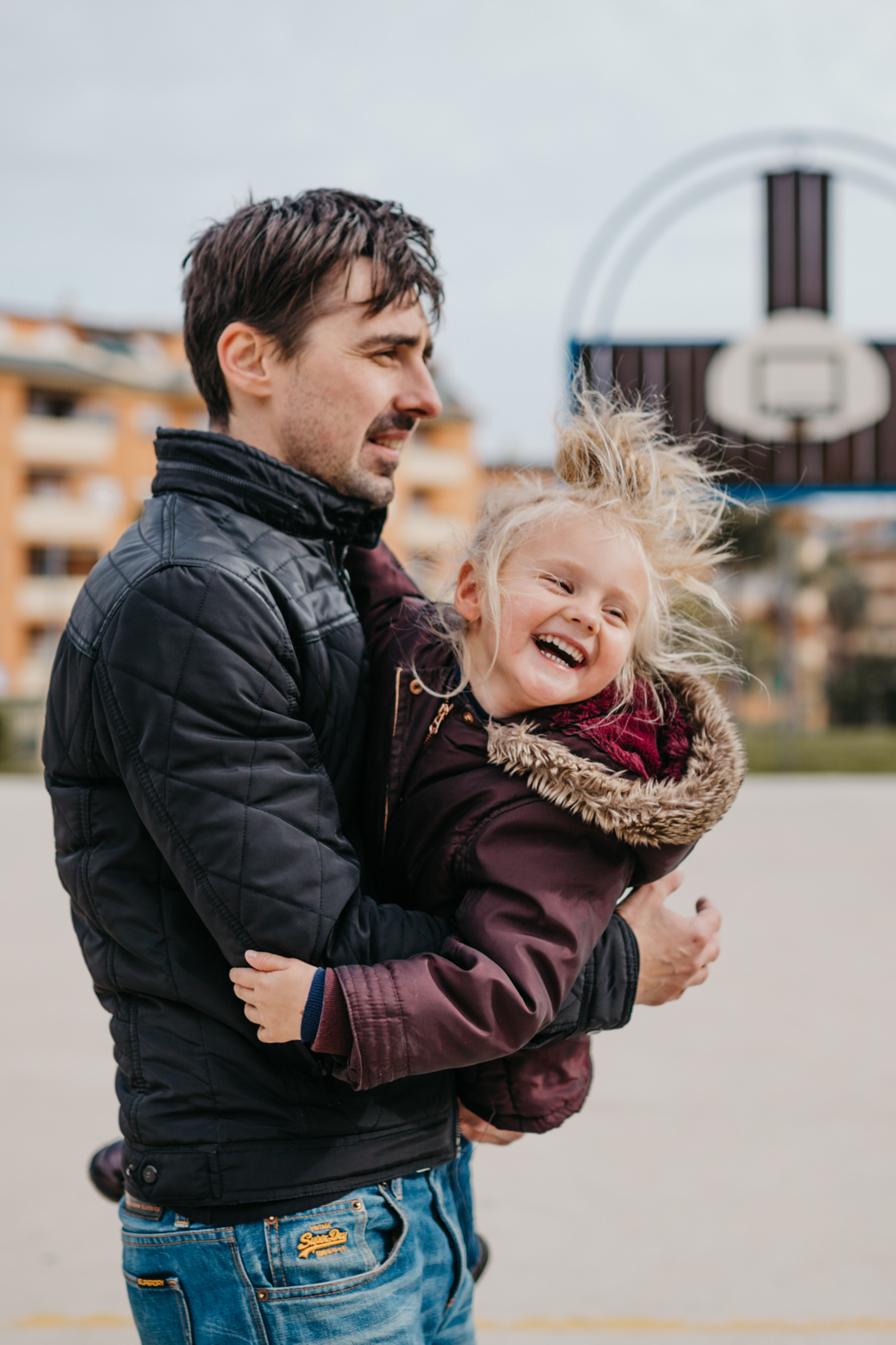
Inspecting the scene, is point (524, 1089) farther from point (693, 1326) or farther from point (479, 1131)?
point (693, 1326)

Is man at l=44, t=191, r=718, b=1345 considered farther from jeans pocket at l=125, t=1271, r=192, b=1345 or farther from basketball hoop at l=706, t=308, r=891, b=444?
basketball hoop at l=706, t=308, r=891, b=444

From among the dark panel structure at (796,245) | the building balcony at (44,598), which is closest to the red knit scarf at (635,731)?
the dark panel structure at (796,245)

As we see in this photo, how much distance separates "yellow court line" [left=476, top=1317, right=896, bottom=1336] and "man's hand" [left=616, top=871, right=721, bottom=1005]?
1.63 m

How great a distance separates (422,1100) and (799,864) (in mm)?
7038

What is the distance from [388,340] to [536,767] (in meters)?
0.56

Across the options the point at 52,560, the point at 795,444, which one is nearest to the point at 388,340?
the point at 795,444

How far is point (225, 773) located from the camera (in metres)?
1.20

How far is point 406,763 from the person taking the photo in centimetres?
138

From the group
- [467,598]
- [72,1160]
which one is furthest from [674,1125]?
[467,598]

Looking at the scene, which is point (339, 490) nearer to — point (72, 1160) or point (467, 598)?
point (467, 598)

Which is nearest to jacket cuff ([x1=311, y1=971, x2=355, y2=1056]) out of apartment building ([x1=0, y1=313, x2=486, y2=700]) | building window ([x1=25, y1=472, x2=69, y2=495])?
apartment building ([x1=0, y1=313, x2=486, y2=700])

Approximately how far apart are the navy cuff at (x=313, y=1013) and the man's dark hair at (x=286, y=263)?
0.72 metres

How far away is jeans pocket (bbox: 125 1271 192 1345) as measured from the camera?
4.28 feet

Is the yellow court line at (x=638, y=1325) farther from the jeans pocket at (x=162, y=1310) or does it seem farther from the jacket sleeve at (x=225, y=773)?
the jacket sleeve at (x=225, y=773)
